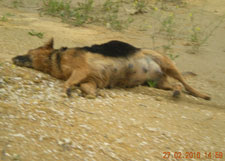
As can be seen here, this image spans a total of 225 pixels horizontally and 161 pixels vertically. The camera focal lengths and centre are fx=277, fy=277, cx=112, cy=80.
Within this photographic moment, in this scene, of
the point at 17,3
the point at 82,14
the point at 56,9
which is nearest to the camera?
the point at 56,9

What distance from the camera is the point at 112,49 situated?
4664 mm

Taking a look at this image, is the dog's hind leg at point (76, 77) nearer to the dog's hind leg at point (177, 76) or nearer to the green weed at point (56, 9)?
the dog's hind leg at point (177, 76)

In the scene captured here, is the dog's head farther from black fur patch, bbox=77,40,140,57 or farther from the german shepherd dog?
black fur patch, bbox=77,40,140,57

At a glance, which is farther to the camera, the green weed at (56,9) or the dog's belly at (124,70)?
the green weed at (56,9)

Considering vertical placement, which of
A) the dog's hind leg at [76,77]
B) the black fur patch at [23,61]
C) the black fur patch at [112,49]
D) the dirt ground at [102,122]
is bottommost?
the dirt ground at [102,122]

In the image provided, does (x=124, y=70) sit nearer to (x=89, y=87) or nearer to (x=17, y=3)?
(x=89, y=87)

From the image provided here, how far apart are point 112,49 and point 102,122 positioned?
74.0 inches

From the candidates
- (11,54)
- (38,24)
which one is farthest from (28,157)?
(38,24)

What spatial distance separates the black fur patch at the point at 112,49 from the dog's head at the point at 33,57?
1.97 ft

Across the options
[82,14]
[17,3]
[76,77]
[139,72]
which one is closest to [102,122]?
[76,77]

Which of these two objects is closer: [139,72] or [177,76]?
[139,72]

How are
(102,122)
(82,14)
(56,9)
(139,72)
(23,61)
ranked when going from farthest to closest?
1. (82,14)
2. (56,9)
3. (139,72)
4. (23,61)
5. (102,122)

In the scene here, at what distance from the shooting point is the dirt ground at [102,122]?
2.45 metres

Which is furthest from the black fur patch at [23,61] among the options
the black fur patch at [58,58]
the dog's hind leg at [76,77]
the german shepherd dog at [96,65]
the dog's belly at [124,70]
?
the dog's belly at [124,70]
